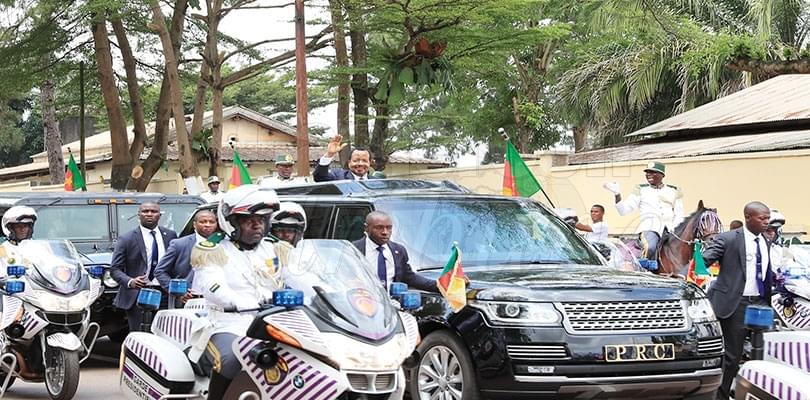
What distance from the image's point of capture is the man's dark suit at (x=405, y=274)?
27.9ft

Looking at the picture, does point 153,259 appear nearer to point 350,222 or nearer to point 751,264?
point 350,222

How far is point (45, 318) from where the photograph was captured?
383 inches

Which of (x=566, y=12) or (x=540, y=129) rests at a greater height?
(x=566, y=12)

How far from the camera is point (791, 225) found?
20266mm

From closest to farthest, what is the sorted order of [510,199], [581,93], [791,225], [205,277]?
[205,277] < [510,199] < [791,225] < [581,93]

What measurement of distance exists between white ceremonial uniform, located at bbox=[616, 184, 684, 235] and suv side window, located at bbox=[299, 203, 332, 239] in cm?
526

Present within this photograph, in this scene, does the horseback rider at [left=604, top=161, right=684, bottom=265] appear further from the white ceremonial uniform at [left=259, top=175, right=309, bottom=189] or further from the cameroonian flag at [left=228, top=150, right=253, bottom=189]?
the cameroonian flag at [left=228, top=150, right=253, bottom=189]

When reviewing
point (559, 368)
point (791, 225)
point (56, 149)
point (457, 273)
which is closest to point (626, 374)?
point (559, 368)

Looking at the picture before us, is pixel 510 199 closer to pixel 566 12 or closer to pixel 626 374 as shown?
pixel 626 374

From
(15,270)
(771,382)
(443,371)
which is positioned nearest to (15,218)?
(15,270)

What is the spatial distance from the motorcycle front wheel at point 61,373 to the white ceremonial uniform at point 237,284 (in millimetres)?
3216

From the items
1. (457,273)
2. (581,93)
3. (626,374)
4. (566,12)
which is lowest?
(626,374)

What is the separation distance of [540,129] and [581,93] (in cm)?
904

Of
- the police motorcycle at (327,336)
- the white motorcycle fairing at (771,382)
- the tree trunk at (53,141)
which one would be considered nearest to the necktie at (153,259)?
the police motorcycle at (327,336)
